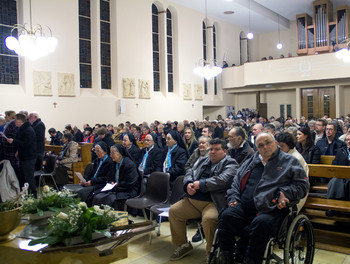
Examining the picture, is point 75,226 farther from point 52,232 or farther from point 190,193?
point 190,193

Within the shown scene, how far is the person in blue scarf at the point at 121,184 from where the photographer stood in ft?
16.0

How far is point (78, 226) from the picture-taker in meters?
2.37

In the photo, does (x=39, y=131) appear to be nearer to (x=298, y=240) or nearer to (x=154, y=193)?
(x=154, y=193)

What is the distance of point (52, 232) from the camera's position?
2.38m

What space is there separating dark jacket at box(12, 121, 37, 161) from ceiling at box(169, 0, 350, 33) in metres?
13.8

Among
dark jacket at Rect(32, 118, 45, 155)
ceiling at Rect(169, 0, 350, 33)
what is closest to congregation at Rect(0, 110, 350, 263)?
dark jacket at Rect(32, 118, 45, 155)

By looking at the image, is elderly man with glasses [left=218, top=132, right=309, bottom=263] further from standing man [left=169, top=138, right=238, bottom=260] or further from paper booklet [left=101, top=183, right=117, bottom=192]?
paper booklet [left=101, top=183, right=117, bottom=192]

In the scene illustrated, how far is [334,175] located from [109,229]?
2.80 meters

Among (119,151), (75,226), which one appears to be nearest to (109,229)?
(75,226)

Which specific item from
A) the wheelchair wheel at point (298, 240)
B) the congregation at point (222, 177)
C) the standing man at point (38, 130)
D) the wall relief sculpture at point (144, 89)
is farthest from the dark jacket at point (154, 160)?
the wall relief sculpture at point (144, 89)

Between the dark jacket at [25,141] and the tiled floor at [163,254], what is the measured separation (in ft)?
8.90

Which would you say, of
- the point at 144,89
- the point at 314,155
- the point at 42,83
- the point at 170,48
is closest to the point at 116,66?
the point at 144,89

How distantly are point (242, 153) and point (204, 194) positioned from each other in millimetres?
1068

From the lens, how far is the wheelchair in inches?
114
